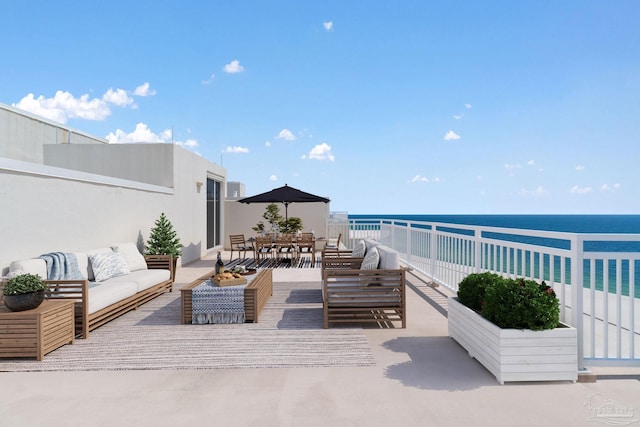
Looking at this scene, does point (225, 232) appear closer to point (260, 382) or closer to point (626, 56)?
point (260, 382)

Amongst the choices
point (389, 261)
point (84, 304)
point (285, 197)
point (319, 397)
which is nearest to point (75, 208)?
point (84, 304)

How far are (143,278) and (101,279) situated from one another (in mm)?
497

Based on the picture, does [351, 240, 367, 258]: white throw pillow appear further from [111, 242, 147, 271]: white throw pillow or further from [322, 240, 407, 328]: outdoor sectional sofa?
[111, 242, 147, 271]: white throw pillow

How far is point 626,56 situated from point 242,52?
1165 cm

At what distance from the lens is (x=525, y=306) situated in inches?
105

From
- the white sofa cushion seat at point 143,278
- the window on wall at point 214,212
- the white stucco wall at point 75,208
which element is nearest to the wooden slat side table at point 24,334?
the white stucco wall at point 75,208

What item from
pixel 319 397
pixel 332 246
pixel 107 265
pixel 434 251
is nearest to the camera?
pixel 319 397

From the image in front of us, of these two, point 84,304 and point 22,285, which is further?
point 84,304

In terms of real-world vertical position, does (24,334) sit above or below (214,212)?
below

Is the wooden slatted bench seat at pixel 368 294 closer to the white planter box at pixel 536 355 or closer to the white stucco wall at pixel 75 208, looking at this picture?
the white planter box at pixel 536 355

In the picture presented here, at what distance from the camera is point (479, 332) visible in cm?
302

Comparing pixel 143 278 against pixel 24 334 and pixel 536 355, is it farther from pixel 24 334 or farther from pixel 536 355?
pixel 536 355

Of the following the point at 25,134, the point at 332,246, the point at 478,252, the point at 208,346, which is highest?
the point at 25,134

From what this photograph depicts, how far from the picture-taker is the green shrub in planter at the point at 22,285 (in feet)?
10.7
